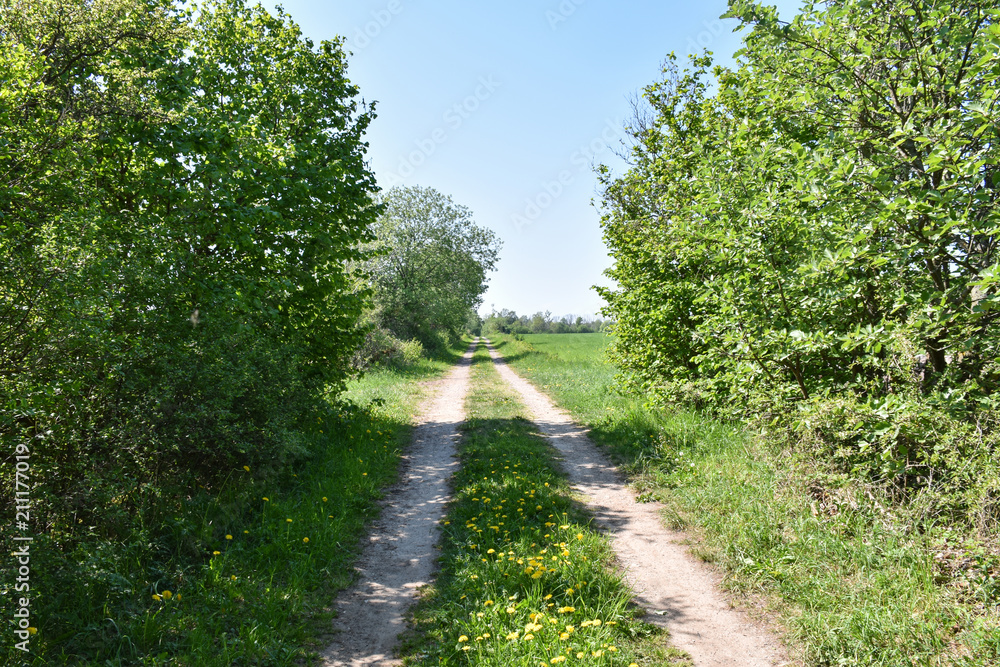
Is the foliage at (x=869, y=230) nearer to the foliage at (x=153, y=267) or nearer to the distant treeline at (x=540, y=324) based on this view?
the foliage at (x=153, y=267)

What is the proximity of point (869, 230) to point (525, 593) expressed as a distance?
459 cm

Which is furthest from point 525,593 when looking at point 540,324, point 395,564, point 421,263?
point 540,324

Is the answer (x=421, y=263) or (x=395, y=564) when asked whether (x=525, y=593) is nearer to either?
(x=395, y=564)

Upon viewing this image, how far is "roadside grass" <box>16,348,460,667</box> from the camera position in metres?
3.79

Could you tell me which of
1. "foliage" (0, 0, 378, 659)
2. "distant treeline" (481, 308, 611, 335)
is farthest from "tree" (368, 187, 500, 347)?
"distant treeline" (481, 308, 611, 335)

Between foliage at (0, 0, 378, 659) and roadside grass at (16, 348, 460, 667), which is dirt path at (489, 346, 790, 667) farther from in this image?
foliage at (0, 0, 378, 659)

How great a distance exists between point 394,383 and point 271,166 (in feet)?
39.2

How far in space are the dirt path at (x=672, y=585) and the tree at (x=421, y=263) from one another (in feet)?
83.2

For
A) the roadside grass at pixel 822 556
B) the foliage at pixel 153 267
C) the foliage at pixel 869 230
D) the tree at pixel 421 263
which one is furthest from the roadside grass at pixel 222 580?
the tree at pixel 421 263

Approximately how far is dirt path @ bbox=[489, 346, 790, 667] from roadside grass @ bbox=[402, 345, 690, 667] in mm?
209

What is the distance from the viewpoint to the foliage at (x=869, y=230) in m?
4.34

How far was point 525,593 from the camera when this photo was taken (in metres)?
4.54

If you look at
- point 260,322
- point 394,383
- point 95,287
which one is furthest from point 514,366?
point 95,287

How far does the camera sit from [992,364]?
464 centimetres
